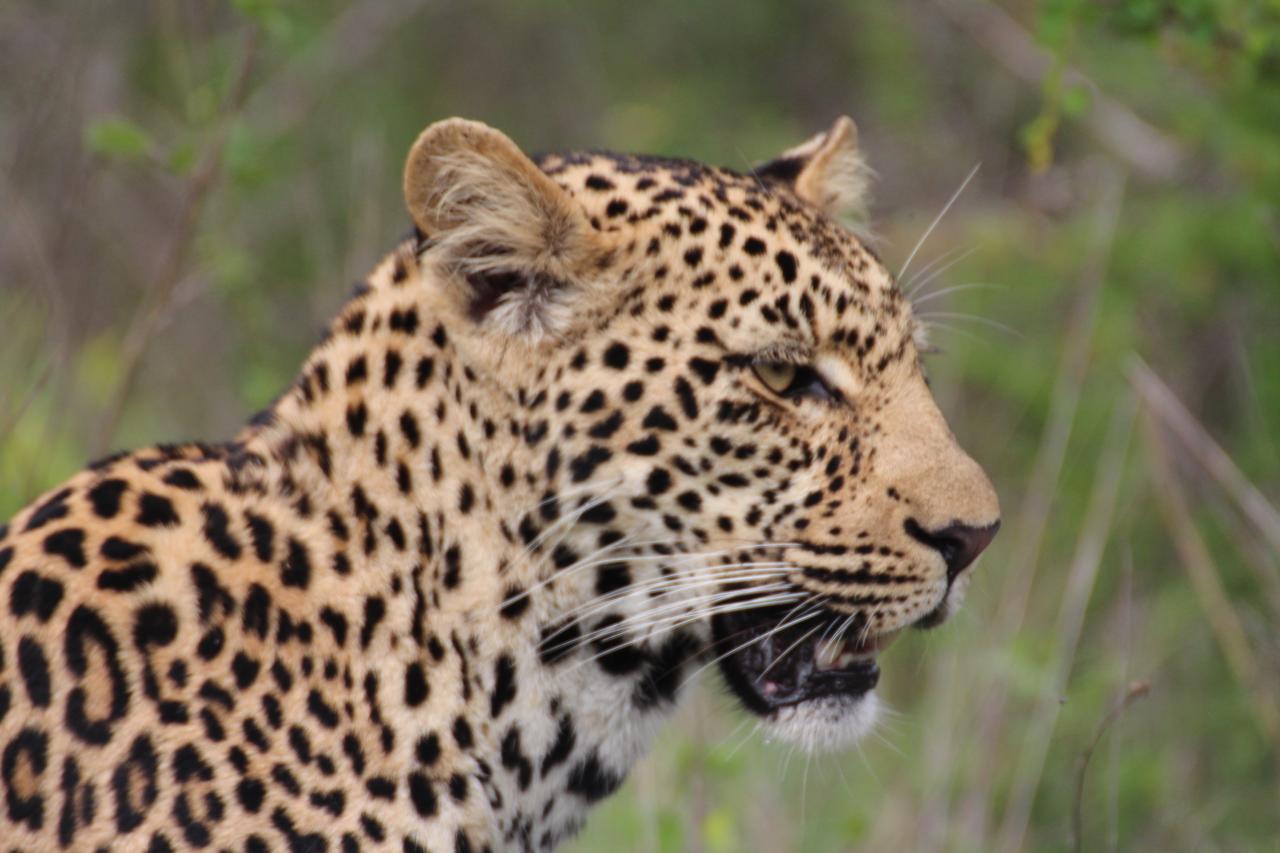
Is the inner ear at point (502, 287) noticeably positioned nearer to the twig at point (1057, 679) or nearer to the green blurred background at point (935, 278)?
the green blurred background at point (935, 278)

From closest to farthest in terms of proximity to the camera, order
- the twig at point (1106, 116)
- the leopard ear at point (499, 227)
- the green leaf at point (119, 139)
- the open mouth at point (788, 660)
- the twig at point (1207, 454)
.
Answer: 1. the leopard ear at point (499, 227)
2. the open mouth at point (788, 660)
3. the twig at point (1207, 454)
4. the green leaf at point (119, 139)
5. the twig at point (1106, 116)

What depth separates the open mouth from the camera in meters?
4.79

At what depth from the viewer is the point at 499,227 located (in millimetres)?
4488

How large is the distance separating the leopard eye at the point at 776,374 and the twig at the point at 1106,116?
694 centimetres

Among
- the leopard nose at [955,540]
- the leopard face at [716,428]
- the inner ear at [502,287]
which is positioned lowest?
the leopard nose at [955,540]

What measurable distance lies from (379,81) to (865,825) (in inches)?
442

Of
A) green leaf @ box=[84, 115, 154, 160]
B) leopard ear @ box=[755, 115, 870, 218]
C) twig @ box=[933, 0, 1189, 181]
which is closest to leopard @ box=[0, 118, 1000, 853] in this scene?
leopard ear @ box=[755, 115, 870, 218]

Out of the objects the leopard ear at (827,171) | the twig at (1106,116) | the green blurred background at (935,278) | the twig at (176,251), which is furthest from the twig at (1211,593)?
the twig at (1106,116)

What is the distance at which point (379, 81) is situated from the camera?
54.4ft

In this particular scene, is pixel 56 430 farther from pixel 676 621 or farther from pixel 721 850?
pixel 676 621

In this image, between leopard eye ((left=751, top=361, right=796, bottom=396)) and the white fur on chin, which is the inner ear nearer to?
leopard eye ((left=751, top=361, right=796, bottom=396))

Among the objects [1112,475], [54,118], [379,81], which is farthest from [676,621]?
[379,81]

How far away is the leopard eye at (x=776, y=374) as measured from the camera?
464 centimetres

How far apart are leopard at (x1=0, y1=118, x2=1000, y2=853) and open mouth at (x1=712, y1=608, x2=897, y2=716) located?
2 centimetres
